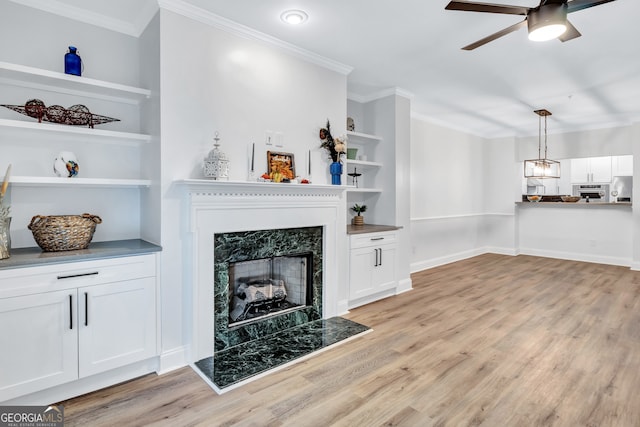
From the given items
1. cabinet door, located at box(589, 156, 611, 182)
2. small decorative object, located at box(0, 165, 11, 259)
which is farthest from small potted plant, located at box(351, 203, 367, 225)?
cabinet door, located at box(589, 156, 611, 182)

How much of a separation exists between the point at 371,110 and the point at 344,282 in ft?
7.98

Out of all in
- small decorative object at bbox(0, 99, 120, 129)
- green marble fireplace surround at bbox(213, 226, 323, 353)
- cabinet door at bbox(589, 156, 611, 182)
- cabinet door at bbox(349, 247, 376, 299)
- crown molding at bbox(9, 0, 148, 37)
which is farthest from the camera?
cabinet door at bbox(589, 156, 611, 182)

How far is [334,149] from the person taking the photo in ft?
11.6

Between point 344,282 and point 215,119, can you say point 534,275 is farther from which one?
point 215,119

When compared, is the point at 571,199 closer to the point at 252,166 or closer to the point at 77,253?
the point at 252,166

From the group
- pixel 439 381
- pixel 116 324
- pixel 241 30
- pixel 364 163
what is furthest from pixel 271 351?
pixel 241 30

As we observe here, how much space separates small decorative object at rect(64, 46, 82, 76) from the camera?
2377 mm

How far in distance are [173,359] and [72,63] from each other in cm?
224

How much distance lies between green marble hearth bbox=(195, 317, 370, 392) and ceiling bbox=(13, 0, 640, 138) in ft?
8.71

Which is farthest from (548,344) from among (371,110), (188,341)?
(371,110)

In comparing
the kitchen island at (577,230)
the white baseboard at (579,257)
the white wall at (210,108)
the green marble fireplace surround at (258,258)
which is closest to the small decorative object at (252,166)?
the white wall at (210,108)

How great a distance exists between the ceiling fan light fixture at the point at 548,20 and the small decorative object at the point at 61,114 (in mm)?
2997

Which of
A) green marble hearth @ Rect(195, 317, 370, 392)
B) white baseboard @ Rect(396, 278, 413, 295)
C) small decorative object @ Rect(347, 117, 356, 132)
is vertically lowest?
green marble hearth @ Rect(195, 317, 370, 392)

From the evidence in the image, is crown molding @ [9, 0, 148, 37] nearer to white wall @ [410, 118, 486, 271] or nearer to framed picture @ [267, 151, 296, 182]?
framed picture @ [267, 151, 296, 182]
